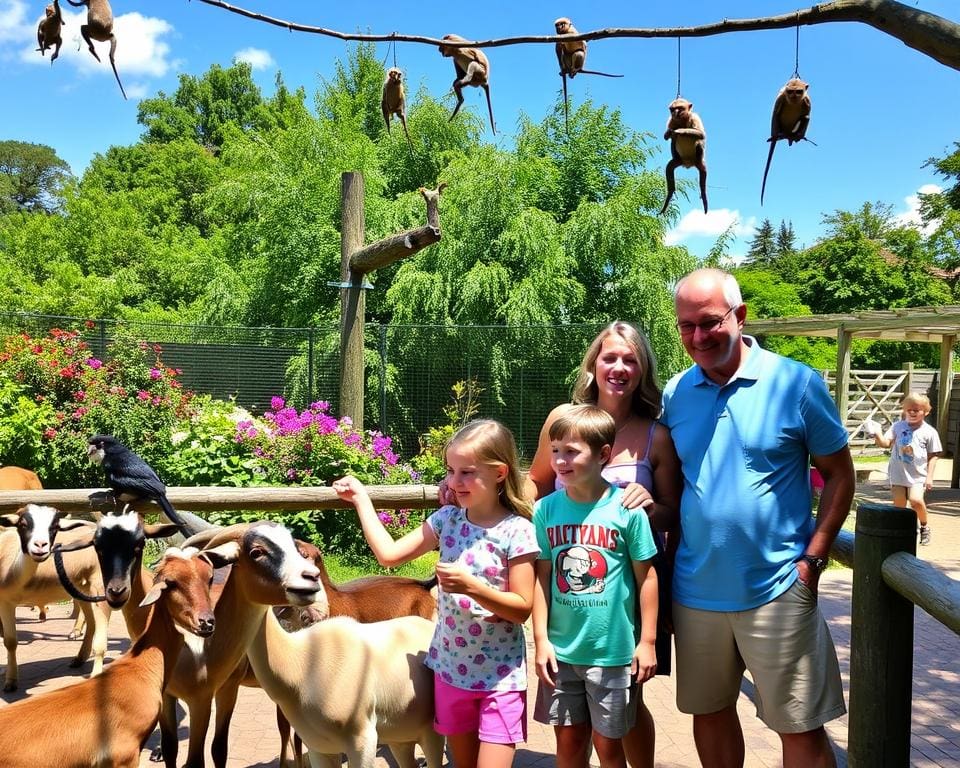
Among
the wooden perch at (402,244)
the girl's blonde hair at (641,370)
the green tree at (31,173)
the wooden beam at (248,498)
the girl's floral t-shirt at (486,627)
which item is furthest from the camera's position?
the green tree at (31,173)

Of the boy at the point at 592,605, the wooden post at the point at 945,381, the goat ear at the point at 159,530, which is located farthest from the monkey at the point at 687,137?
the wooden post at the point at 945,381

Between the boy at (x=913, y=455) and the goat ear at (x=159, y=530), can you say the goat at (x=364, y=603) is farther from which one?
A: the boy at (x=913, y=455)

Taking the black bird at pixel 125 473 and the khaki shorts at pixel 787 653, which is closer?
the khaki shorts at pixel 787 653

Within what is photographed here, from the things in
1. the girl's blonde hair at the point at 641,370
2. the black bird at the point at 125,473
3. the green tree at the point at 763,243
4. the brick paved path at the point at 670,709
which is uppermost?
the green tree at the point at 763,243

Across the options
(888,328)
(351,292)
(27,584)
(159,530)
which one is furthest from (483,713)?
(888,328)

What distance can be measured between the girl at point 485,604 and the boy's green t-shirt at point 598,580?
120 millimetres

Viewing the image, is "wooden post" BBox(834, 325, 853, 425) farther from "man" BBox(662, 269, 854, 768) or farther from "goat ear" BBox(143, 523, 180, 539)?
"goat ear" BBox(143, 523, 180, 539)

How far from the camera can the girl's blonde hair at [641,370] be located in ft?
8.80

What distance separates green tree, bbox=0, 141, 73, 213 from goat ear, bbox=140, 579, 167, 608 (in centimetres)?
5263

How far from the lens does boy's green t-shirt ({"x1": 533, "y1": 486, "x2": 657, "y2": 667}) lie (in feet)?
8.00

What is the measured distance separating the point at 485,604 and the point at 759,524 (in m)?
0.90

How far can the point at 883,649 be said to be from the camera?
233cm

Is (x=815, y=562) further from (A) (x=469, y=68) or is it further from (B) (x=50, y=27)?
(B) (x=50, y=27)

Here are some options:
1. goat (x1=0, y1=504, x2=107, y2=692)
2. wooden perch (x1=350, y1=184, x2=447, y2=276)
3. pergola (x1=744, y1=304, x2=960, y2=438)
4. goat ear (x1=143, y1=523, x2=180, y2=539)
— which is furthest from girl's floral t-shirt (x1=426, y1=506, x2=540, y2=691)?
pergola (x1=744, y1=304, x2=960, y2=438)
